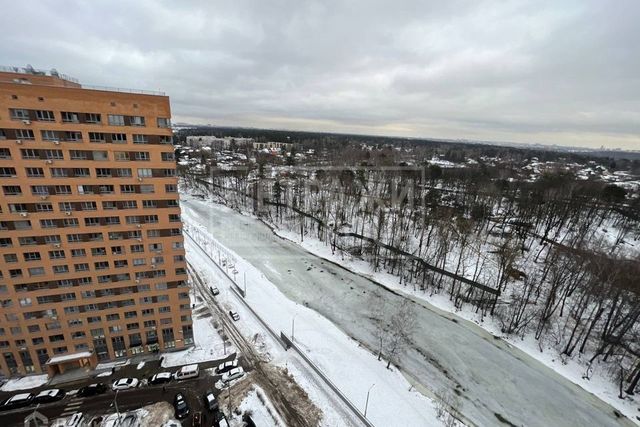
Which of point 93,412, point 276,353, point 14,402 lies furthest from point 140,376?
point 276,353

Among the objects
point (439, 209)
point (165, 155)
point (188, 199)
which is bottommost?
point (188, 199)

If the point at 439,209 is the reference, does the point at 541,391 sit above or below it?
below

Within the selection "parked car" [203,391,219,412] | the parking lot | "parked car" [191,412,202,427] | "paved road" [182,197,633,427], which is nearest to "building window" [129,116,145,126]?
the parking lot

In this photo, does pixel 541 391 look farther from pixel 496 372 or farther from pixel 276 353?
pixel 276 353

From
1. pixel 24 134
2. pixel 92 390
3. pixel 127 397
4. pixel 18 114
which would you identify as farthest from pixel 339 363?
pixel 18 114

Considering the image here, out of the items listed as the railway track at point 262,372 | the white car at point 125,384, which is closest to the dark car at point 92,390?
the white car at point 125,384

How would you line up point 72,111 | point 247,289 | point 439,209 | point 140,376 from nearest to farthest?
1. point 72,111
2. point 140,376
3. point 247,289
4. point 439,209
